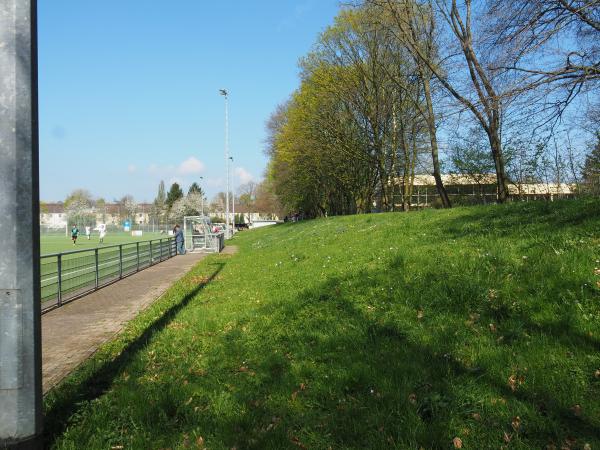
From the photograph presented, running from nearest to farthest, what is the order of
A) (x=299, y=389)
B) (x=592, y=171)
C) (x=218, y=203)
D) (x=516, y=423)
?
(x=516, y=423) → (x=299, y=389) → (x=592, y=171) → (x=218, y=203)

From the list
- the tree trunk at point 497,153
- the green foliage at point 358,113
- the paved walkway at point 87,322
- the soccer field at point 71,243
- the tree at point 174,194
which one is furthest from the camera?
the tree at point 174,194

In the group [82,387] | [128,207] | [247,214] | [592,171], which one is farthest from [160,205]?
[82,387]

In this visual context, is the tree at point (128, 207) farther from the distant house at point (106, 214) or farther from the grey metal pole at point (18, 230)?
the grey metal pole at point (18, 230)

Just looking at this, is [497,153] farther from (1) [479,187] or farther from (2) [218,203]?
(2) [218,203]

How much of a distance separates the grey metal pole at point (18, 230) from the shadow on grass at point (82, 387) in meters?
0.69

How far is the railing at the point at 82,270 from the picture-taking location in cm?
1022

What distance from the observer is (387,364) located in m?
4.13

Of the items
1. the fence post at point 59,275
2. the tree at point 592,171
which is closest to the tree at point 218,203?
the tree at point 592,171

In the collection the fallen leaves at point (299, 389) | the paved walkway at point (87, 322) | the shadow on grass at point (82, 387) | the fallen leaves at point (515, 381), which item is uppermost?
the fallen leaves at point (515, 381)

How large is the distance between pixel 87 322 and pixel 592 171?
25492mm

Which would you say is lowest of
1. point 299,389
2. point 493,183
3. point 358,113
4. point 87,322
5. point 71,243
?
point 71,243

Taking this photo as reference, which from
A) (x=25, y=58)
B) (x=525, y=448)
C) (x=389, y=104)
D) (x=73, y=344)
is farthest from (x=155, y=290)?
(x=389, y=104)

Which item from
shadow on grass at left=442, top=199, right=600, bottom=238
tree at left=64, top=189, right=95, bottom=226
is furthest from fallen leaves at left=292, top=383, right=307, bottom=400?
tree at left=64, top=189, right=95, bottom=226

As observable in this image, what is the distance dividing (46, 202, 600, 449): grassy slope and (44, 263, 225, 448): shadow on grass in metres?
0.02
